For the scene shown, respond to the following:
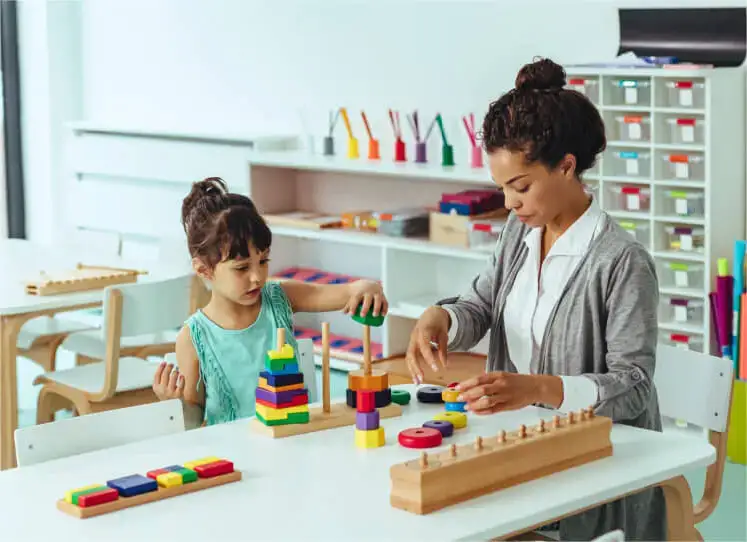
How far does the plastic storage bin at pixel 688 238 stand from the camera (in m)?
4.16

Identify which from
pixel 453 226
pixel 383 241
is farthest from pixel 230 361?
pixel 383 241

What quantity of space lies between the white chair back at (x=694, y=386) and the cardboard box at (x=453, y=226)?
2163 mm

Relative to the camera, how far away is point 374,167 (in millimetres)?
4957

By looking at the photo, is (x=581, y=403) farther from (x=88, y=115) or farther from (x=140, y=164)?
(x=88, y=115)

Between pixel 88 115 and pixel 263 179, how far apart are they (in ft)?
5.90

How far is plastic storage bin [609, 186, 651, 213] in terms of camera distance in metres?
4.27

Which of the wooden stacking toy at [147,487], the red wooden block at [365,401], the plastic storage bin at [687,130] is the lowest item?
the wooden stacking toy at [147,487]

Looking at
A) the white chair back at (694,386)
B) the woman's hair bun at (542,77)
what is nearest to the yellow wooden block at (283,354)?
the woman's hair bun at (542,77)

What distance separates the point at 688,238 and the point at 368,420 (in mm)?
2386

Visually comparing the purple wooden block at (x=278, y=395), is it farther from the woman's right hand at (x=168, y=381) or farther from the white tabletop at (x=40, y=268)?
the white tabletop at (x=40, y=268)

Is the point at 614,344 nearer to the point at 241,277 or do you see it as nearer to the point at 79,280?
the point at 241,277

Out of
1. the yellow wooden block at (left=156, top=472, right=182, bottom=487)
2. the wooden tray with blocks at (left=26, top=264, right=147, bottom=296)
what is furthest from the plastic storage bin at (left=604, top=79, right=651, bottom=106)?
the yellow wooden block at (left=156, top=472, right=182, bottom=487)

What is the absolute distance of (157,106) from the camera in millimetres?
6508

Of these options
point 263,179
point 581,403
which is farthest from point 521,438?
point 263,179
